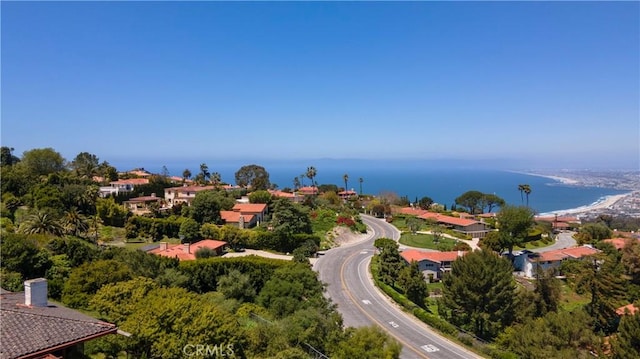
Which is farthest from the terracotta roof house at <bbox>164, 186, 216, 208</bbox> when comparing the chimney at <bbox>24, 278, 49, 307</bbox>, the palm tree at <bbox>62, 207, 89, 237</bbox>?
the chimney at <bbox>24, 278, 49, 307</bbox>

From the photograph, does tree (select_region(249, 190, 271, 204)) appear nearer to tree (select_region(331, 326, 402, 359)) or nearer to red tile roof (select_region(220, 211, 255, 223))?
red tile roof (select_region(220, 211, 255, 223))

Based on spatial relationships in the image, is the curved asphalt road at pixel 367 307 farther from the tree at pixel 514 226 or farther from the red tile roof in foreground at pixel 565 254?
the red tile roof in foreground at pixel 565 254

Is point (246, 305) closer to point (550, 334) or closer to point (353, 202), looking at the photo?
point (550, 334)

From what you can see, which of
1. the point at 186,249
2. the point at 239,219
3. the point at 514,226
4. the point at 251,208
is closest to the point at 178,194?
the point at 251,208

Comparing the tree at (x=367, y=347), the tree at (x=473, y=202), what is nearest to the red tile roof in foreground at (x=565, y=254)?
the tree at (x=473, y=202)

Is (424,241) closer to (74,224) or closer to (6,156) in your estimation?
(74,224)
